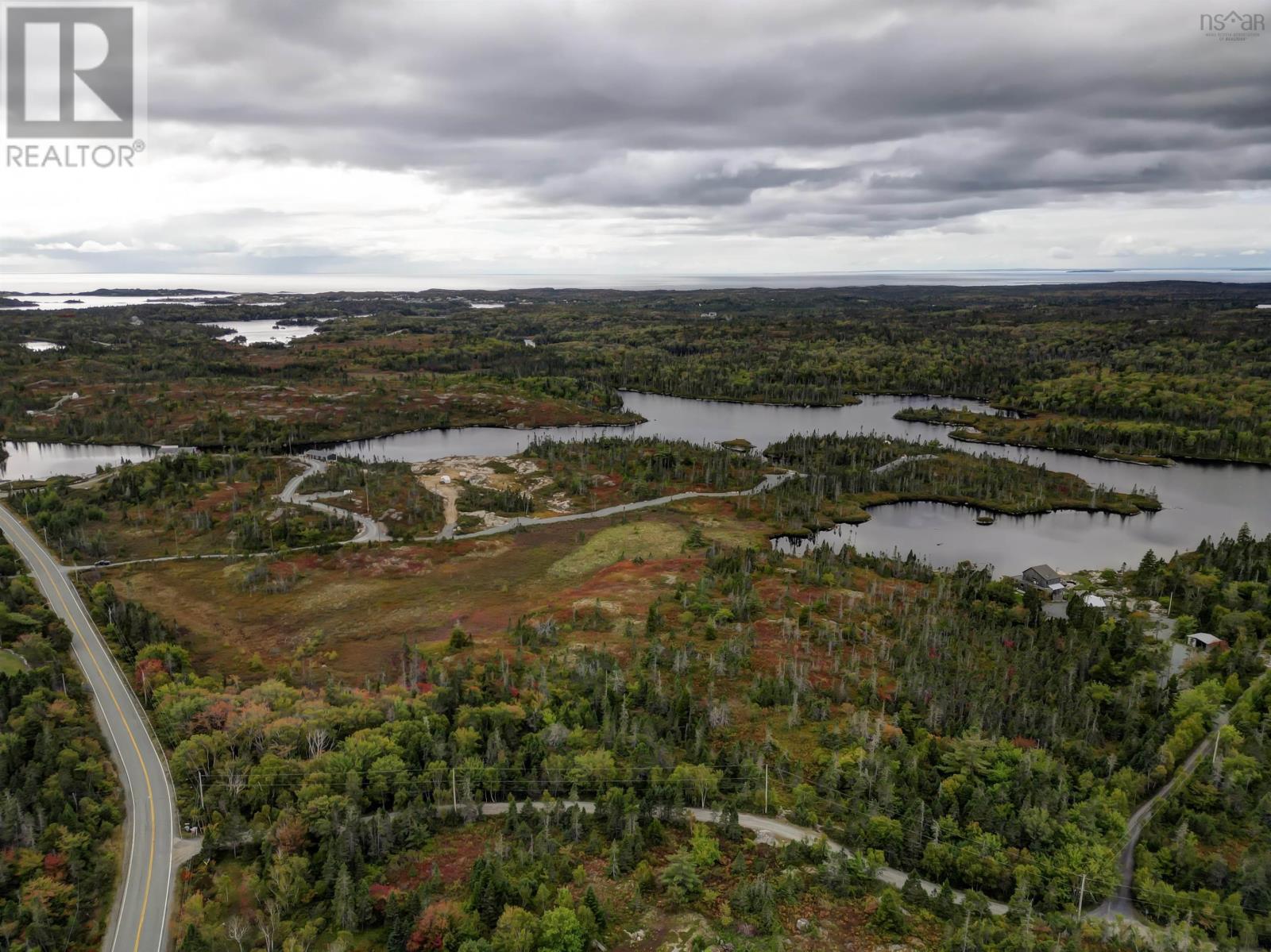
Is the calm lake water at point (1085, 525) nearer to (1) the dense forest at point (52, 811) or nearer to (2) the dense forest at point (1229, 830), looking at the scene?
(2) the dense forest at point (1229, 830)

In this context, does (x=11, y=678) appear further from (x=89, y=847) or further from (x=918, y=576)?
(x=918, y=576)

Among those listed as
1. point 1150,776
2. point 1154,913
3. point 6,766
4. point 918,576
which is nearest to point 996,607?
point 918,576

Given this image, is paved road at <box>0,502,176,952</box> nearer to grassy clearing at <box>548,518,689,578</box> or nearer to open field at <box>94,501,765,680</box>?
open field at <box>94,501,765,680</box>

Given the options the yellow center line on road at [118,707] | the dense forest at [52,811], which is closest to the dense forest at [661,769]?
the yellow center line on road at [118,707]

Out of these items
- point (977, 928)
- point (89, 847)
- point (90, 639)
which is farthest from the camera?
point (90, 639)

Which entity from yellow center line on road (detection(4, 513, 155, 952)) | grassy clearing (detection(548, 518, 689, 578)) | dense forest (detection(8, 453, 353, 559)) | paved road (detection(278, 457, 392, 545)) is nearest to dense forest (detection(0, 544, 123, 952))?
yellow center line on road (detection(4, 513, 155, 952))

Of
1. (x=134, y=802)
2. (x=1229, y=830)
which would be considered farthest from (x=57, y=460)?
(x=1229, y=830)

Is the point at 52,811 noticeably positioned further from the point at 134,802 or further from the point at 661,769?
the point at 661,769
